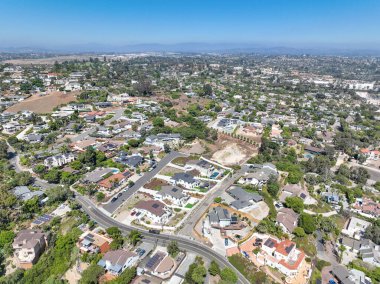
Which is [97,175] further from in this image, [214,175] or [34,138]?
[34,138]

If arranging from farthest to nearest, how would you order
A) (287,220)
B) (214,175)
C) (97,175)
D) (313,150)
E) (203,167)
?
(313,150)
(203,167)
(214,175)
(97,175)
(287,220)

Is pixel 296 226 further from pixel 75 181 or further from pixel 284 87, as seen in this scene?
pixel 284 87

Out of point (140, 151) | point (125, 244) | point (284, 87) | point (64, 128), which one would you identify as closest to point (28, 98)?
point (64, 128)

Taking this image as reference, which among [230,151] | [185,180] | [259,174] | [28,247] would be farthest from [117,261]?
[230,151]

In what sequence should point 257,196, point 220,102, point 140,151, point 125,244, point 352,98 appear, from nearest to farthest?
point 125,244 < point 257,196 < point 140,151 < point 220,102 < point 352,98

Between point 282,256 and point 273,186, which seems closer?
point 282,256
